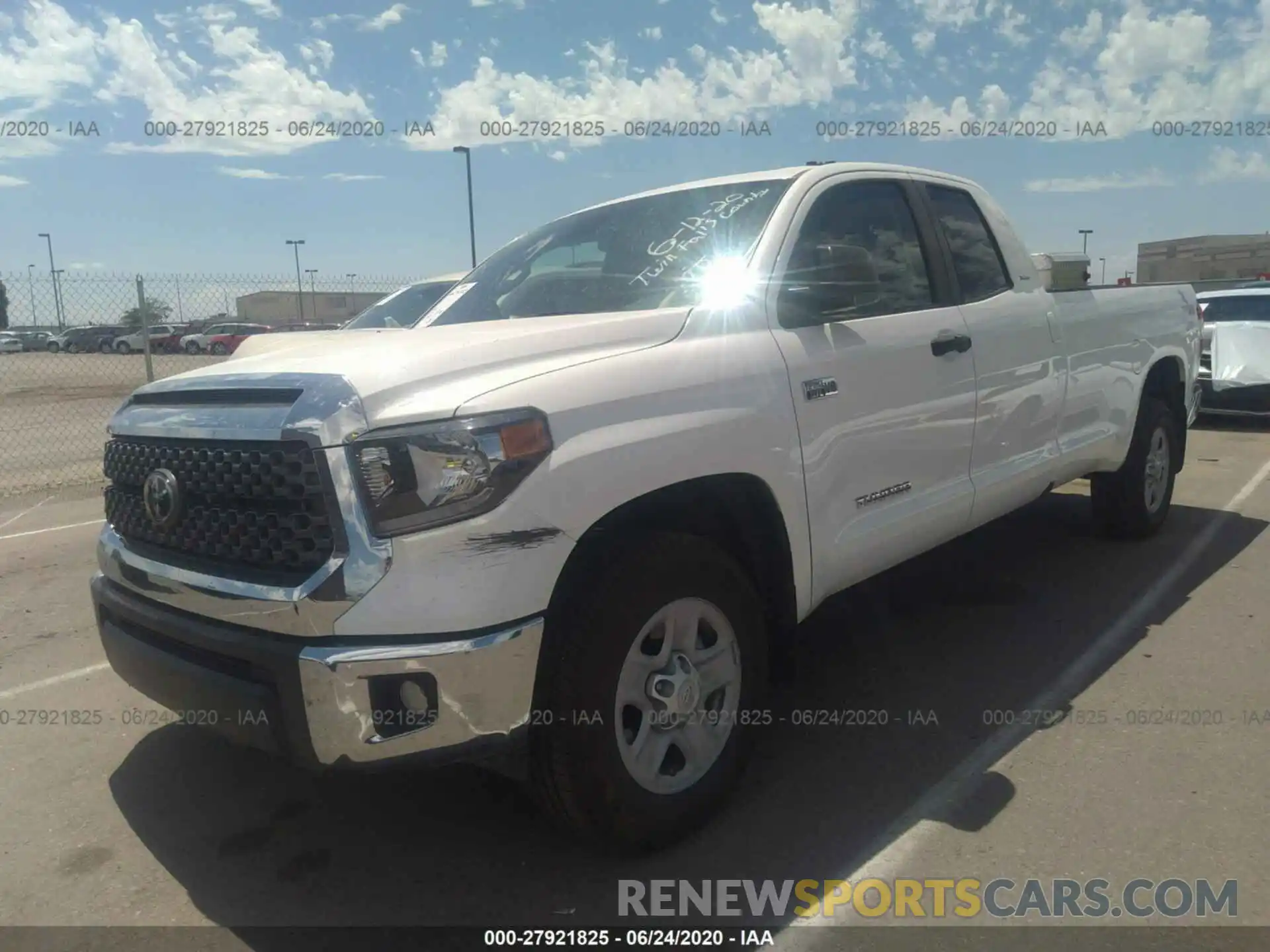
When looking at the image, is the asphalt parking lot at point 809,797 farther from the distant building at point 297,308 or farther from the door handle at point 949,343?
the distant building at point 297,308

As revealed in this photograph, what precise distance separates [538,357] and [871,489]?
1.40 m

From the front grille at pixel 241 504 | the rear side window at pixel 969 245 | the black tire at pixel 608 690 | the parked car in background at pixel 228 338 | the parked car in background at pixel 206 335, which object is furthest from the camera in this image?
the parked car in background at pixel 206 335

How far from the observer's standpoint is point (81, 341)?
45.2m

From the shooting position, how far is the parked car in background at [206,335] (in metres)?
42.1

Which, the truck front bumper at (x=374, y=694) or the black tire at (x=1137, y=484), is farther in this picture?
the black tire at (x=1137, y=484)

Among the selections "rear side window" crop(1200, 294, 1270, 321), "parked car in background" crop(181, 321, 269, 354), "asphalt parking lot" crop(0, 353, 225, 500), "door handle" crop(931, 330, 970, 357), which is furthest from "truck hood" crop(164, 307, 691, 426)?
"parked car in background" crop(181, 321, 269, 354)

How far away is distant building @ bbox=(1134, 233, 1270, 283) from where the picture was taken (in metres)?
36.3

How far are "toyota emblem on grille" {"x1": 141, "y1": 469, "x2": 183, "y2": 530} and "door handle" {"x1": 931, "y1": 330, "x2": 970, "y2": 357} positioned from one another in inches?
106

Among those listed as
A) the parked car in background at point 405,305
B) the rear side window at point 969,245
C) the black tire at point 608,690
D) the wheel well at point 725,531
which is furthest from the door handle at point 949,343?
the parked car in background at point 405,305

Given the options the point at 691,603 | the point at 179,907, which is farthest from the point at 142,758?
the point at 691,603

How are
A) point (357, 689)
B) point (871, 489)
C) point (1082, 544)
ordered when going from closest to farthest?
point (357, 689), point (871, 489), point (1082, 544)

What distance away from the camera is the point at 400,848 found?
2.99m

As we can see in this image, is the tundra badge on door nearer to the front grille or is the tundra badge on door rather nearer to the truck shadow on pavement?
the truck shadow on pavement

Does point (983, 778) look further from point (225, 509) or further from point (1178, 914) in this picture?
point (225, 509)
